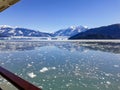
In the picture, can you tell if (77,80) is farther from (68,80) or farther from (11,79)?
(11,79)

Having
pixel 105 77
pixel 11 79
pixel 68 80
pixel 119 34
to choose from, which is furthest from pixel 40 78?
pixel 119 34

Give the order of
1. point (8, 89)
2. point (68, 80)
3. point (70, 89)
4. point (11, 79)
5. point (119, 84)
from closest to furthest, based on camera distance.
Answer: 1. point (11, 79)
2. point (8, 89)
3. point (70, 89)
4. point (119, 84)
5. point (68, 80)

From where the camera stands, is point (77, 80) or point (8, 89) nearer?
point (8, 89)

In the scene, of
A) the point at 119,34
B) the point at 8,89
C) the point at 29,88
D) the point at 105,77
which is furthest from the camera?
the point at 119,34

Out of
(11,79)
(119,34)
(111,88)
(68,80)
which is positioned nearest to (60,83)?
(68,80)

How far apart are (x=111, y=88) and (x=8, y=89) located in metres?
5.21

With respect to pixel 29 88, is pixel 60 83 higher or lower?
lower

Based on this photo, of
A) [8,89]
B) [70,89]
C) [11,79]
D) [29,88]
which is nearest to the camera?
[29,88]

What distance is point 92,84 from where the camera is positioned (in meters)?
11.2

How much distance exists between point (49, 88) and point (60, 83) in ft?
3.69

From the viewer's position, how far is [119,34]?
644 feet

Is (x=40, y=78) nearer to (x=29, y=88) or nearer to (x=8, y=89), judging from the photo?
(x=8, y=89)

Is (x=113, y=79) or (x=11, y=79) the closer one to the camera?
(x=11, y=79)

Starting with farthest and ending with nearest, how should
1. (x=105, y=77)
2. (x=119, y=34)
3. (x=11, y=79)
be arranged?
(x=119, y=34)
(x=105, y=77)
(x=11, y=79)
